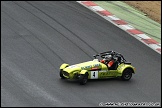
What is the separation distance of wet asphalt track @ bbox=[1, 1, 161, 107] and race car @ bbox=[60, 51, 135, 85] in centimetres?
25

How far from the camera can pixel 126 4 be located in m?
26.9

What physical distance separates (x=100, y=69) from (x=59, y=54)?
241cm

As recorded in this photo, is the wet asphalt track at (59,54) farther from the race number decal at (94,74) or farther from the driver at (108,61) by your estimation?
the driver at (108,61)

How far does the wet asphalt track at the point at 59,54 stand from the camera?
52.6 feet

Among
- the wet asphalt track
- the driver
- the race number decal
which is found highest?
the driver

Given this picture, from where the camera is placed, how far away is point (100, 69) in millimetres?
17500

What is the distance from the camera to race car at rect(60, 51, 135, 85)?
55.3 feet

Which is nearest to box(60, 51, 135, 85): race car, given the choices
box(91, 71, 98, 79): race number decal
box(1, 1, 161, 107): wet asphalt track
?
box(91, 71, 98, 79): race number decal

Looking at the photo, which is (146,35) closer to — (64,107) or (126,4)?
(126,4)

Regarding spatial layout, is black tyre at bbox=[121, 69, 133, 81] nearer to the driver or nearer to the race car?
the race car

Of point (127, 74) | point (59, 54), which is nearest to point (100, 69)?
point (127, 74)

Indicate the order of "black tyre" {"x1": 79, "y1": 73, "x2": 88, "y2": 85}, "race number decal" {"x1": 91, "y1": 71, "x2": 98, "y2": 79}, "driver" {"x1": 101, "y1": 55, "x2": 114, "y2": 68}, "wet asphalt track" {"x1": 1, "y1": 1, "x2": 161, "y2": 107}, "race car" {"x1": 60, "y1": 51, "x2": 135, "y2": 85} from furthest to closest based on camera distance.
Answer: "driver" {"x1": 101, "y1": 55, "x2": 114, "y2": 68}, "race number decal" {"x1": 91, "y1": 71, "x2": 98, "y2": 79}, "race car" {"x1": 60, "y1": 51, "x2": 135, "y2": 85}, "black tyre" {"x1": 79, "y1": 73, "x2": 88, "y2": 85}, "wet asphalt track" {"x1": 1, "y1": 1, "x2": 161, "y2": 107}

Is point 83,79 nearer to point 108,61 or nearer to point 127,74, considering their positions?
point 108,61

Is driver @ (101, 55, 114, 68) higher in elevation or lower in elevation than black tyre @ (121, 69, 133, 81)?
higher
